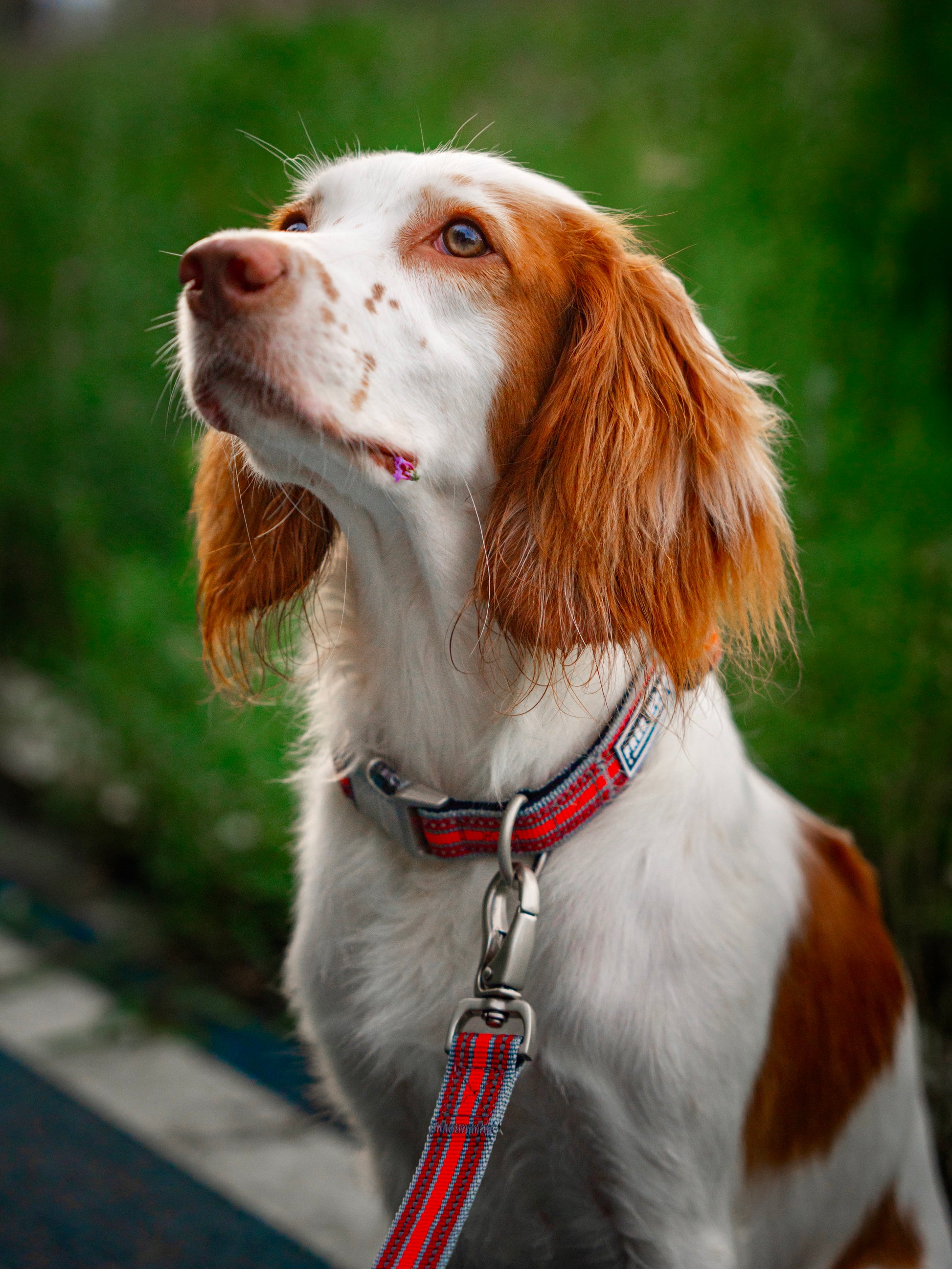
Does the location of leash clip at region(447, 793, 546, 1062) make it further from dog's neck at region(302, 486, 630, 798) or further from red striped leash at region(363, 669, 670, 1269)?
dog's neck at region(302, 486, 630, 798)

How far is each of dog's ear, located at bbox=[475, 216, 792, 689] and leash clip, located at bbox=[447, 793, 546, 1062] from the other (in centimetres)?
25

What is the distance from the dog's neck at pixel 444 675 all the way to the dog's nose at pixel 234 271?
0.82ft

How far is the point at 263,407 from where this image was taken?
1.04 m

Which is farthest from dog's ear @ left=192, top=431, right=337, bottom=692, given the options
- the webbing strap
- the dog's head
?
the webbing strap

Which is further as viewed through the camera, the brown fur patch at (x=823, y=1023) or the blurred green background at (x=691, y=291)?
the blurred green background at (x=691, y=291)

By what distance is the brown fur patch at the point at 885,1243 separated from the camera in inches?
58.7

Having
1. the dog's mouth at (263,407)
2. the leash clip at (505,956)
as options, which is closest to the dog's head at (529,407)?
the dog's mouth at (263,407)

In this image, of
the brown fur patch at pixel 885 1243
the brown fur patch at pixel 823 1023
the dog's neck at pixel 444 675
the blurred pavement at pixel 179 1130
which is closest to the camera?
the dog's neck at pixel 444 675

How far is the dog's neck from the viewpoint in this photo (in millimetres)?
1228

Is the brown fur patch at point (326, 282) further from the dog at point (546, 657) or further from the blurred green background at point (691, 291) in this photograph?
the blurred green background at point (691, 291)

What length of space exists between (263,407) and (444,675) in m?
0.41

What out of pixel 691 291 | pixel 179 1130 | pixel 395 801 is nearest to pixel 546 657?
pixel 395 801

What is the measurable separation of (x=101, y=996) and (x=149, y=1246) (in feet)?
2.89

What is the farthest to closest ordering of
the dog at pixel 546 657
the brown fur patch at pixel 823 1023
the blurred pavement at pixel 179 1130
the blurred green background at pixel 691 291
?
the blurred green background at pixel 691 291, the blurred pavement at pixel 179 1130, the brown fur patch at pixel 823 1023, the dog at pixel 546 657
